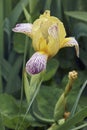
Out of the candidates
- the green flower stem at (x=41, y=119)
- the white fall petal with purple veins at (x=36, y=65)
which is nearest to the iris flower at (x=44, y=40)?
the white fall petal with purple veins at (x=36, y=65)

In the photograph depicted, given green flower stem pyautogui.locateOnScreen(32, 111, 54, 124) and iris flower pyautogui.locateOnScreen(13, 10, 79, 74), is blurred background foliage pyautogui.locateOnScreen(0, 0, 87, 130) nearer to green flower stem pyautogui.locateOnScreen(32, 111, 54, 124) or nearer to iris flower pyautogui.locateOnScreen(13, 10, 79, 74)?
green flower stem pyautogui.locateOnScreen(32, 111, 54, 124)

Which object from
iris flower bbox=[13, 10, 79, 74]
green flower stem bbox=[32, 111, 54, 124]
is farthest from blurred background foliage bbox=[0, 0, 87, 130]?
iris flower bbox=[13, 10, 79, 74]

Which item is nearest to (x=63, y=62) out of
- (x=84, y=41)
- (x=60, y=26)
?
(x=84, y=41)

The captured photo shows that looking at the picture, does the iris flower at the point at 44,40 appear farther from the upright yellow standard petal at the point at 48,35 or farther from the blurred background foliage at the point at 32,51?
the blurred background foliage at the point at 32,51

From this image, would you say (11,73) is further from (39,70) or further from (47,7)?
(39,70)

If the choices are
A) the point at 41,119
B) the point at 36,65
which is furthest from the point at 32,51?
the point at 36,65

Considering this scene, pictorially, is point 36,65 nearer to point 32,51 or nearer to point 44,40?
point 44,40
